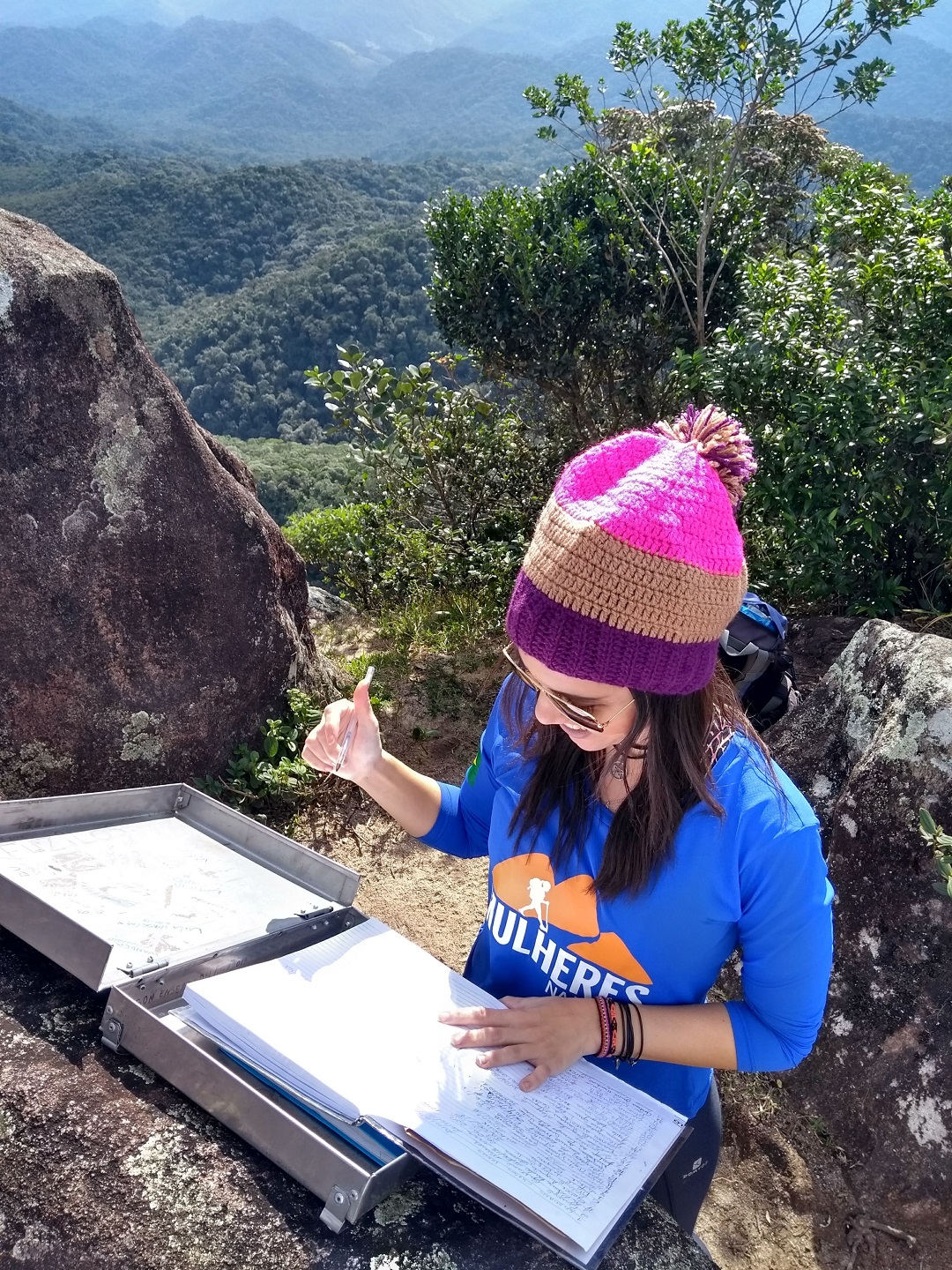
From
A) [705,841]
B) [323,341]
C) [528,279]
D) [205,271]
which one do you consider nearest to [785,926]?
[705,841]

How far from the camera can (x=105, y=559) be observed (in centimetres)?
316

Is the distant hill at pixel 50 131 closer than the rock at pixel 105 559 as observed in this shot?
No

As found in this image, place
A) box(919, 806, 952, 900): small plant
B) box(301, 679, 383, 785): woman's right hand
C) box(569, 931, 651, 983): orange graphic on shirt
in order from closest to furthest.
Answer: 1. box(569, 931, 651, 983): orange graphic on shirt
2. box(301, 679, 383, 785): woman's right hand
3. box(919, 806, 952, 900): small plant

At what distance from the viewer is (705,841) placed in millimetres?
1383

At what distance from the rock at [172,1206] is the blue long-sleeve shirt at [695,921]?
0.96 ft

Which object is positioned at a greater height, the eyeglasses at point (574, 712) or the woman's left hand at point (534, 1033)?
the eyeglasses at point (574, 712)

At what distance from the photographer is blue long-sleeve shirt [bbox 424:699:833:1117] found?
52.7 inches

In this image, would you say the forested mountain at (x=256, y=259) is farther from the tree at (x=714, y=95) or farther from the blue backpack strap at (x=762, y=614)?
the blue backpack strap at (x=762, y=614)

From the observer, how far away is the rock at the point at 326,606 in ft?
19.7

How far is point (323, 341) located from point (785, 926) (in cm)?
4681

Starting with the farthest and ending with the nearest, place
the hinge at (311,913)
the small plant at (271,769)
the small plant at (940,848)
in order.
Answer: the small plant at (271,769)
the small plant at (940,848)
the hinge at (311,913)

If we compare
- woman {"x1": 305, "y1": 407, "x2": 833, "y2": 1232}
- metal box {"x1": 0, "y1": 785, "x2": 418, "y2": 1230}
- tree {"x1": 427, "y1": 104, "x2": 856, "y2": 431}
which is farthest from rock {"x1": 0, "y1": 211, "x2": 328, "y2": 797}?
tree {"x1": 427, "y1": 104, "x2": 856, "y2": 431}

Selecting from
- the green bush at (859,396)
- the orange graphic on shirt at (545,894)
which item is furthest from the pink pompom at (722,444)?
the green bush at (859,396)

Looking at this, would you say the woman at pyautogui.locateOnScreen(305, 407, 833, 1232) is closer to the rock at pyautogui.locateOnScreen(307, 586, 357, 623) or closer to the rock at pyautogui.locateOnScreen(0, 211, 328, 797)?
the rock at pyautogui.locateOnScreen(0, 211, 328, 797)
